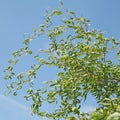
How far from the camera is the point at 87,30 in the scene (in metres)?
10.2

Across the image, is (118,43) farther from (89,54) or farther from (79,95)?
(79,95)

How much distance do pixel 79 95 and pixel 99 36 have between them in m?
1.75

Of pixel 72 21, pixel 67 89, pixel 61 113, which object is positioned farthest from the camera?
pixel 72 21

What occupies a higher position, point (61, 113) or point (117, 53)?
point (117, 53)

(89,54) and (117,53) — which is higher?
(117,53)

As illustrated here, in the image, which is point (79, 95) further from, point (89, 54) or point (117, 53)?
point (117, 53)

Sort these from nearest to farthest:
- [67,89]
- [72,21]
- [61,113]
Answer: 1. [67,89]
2. [61,113]
3. [72,21]

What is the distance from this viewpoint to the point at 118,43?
10.1 m

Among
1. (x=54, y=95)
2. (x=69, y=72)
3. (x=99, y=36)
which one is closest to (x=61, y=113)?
(x=54, y=95)

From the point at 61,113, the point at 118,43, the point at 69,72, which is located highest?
the point at 118,43

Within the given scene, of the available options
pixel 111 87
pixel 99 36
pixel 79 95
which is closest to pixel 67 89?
pixel 79 95

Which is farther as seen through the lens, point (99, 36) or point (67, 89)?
point (99, 36)

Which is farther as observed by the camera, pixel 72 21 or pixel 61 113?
pixel 72 21

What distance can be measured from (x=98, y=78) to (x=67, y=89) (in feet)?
2.68
